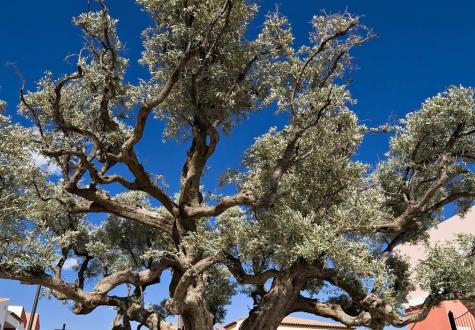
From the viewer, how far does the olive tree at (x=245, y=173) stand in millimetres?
14156

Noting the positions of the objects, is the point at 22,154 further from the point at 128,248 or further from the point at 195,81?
the point at 128,248

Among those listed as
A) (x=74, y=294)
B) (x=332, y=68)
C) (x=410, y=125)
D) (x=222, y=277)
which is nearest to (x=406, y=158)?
(x=410, y=125)

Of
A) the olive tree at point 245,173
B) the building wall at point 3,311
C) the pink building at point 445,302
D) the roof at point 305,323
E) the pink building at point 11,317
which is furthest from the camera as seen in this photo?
the roof at point 305,323

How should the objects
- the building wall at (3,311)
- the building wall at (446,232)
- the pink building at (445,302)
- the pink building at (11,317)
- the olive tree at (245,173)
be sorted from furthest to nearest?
the pink building at (11,317) < the building wall at (3,311) < the building wall at (446,232) < the pink building at (445,302) < the olive tree at (245,173)

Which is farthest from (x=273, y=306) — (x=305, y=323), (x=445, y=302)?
(x=305, y=323)

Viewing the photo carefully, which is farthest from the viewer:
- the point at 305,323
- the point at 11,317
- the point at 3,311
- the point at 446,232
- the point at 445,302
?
the point at 305,323

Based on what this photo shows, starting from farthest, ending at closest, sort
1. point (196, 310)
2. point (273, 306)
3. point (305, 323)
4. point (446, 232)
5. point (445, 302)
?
point (305, 323), point (446, 232), point (445, 302), point (273, 306), point (196, 310)

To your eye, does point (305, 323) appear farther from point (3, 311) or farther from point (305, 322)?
point (3, 311)

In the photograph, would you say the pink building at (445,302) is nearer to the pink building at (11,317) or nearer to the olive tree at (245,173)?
the olive tree at (245,173)

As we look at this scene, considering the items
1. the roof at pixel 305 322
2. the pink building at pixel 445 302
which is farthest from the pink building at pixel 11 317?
the pink building at pixel 445 302

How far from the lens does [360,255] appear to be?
13.9m

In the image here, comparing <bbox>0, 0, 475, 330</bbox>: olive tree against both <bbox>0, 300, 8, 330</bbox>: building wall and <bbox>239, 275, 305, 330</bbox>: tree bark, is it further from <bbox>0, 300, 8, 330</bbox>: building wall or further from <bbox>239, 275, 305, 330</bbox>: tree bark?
<bbox>0, 300, 8, 330</bbox>: building wall

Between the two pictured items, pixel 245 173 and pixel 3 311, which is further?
pixel 3 311

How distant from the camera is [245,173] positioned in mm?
17672
